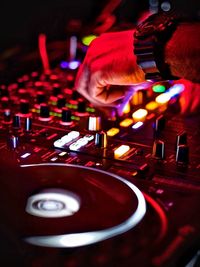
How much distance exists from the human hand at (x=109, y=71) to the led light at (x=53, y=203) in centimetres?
43

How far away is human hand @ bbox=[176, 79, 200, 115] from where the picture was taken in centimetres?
134

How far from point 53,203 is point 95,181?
0.08m

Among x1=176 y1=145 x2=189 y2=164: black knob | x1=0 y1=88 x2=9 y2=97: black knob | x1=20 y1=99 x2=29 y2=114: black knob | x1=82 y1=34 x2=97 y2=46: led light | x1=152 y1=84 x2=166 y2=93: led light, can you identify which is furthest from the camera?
→ x1=82 y1=34 x2=97 y2=46: led light

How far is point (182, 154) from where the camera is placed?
102cm

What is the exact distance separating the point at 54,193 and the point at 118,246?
0.22 m

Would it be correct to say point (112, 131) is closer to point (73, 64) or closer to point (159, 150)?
point (159, 150)

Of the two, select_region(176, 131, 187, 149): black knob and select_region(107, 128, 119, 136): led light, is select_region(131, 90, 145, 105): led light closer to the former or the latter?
select_region(107, 128, 119, 136): led light

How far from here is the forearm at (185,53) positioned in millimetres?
1198

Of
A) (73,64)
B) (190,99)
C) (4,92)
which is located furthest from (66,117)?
(73,64)

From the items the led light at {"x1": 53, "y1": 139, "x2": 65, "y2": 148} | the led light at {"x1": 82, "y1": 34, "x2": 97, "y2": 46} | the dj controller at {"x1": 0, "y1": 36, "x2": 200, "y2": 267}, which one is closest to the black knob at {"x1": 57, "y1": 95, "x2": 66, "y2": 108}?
the dj controller at {"x1": 0, "y1": 36, "x2": 200, "y2": 267}

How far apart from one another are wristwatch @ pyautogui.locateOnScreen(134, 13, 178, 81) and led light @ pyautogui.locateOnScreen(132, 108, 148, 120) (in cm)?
9

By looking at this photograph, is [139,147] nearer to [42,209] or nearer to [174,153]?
[174,153]

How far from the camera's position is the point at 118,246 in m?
0.73

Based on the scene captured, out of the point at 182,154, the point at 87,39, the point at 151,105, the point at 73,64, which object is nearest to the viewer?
the point at 182,154
